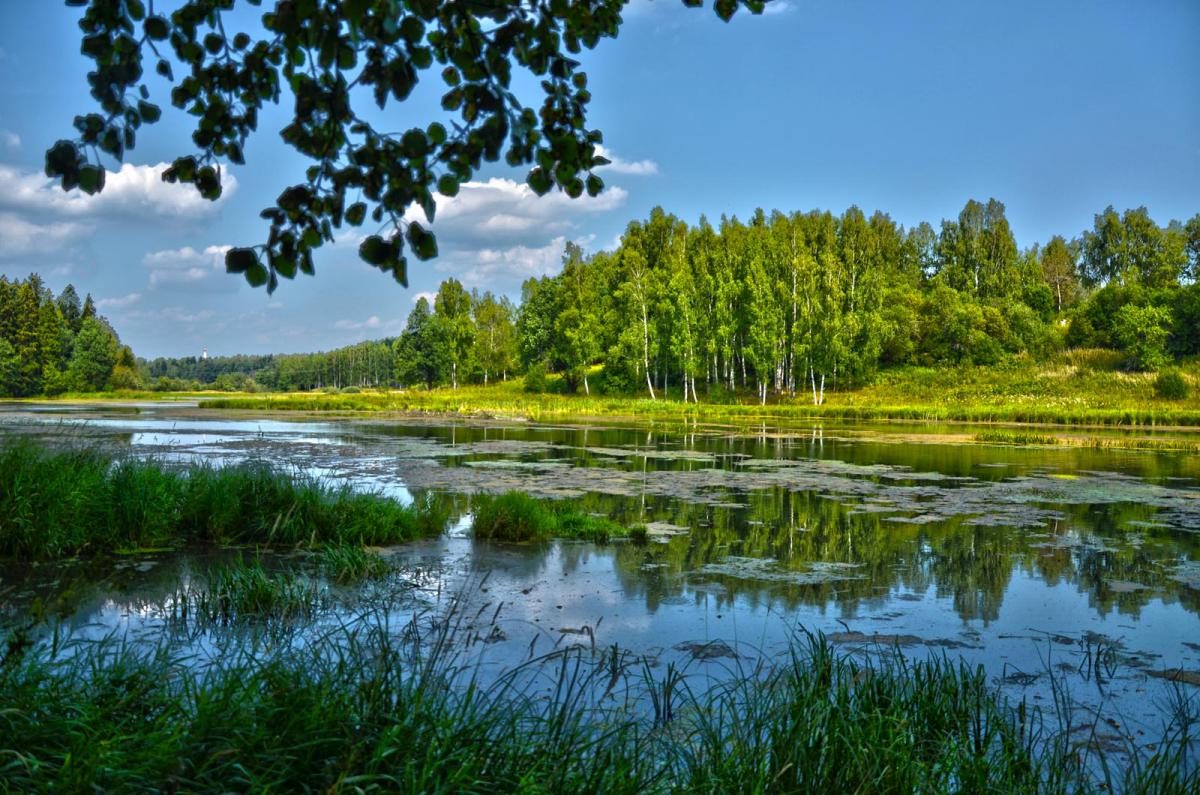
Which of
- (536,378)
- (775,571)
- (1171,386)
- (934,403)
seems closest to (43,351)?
(536,378)

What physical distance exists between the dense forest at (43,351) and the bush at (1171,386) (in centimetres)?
8380

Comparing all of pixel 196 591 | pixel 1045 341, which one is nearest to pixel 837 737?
pixel 196 591

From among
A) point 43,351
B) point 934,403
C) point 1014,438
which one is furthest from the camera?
point 43,351

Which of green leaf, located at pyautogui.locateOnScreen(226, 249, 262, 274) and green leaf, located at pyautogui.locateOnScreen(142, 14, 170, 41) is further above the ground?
green leaf, located at pyautogui.locateOnScreen(142, 14, 170, 41)

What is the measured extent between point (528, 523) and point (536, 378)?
50880 mm

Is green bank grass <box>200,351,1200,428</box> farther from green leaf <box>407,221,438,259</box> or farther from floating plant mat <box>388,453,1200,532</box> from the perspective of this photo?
green leaf <box>407,221,438,259</box>

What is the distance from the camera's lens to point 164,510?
836cm

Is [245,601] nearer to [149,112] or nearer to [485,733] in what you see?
[485,733]

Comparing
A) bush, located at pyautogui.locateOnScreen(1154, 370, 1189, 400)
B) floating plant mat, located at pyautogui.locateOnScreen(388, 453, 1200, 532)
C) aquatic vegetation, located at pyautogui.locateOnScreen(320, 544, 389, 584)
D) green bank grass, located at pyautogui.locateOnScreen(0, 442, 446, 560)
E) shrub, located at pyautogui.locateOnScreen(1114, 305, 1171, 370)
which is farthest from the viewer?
shrub, located at pyautogui.locateOnScreen(1114, 305, 1171, 370)

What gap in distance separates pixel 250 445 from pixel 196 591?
15.6m

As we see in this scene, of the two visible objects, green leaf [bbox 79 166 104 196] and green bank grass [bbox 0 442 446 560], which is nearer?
green leaf [bbox 79 166 104 196]

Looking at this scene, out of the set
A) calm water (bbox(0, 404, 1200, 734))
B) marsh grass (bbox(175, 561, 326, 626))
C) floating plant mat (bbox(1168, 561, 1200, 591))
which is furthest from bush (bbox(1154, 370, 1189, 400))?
marsh grass (bbox(175, 561, 326, 626))

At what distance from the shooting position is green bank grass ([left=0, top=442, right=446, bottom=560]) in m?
7.27

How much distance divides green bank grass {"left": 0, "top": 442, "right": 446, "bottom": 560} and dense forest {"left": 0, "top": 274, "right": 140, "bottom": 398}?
A: 72.1 m
